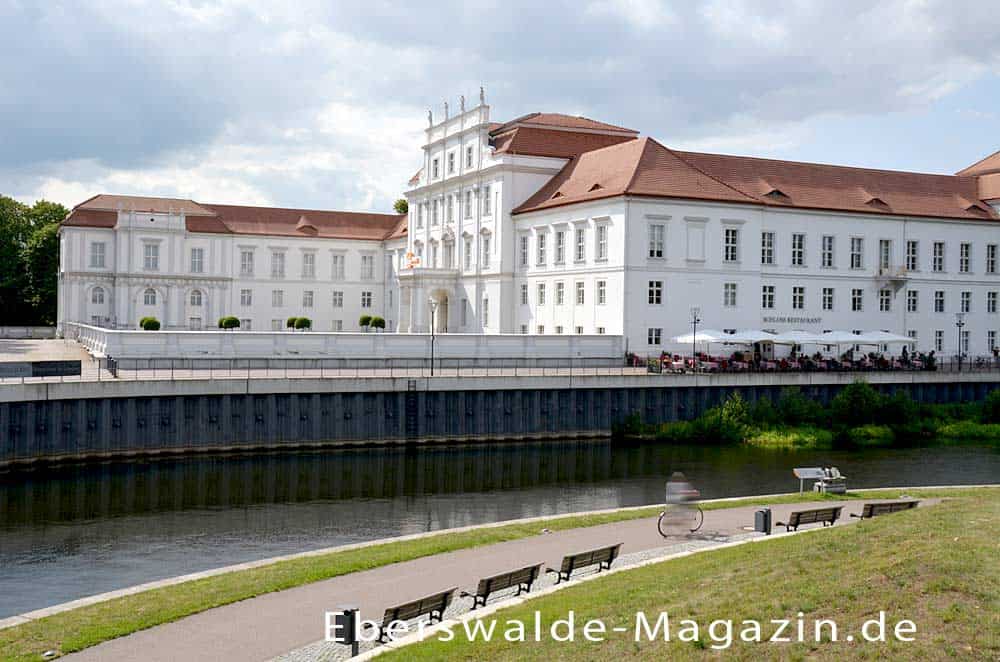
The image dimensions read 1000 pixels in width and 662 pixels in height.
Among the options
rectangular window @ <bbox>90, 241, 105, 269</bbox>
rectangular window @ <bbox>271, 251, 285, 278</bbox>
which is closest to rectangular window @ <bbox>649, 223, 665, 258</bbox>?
rectangular window @ <bbox>271, 251, 285, 278</bbox>

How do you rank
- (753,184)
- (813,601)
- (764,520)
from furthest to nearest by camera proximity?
(753,184) < (764,520) < (813,601)

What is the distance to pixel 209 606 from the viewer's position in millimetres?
15938

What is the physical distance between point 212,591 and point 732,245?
50.9 m

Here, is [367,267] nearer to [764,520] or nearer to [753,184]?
[753,184]

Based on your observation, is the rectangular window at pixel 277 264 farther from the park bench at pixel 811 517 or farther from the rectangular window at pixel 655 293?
the park bench at pixel 811 517

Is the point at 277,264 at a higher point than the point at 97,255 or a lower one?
lower

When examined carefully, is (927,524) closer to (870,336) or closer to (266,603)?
(266,603)

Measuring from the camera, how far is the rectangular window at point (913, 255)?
230 feet

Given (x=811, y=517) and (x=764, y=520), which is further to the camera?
(x=811, y=517)

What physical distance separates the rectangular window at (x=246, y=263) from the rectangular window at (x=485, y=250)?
112 ft

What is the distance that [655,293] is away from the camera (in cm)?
6144

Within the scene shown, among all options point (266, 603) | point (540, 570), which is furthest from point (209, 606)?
point (540, 570)

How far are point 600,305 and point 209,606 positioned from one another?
48.3 metres

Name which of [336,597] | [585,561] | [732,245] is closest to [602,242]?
[732,245]
